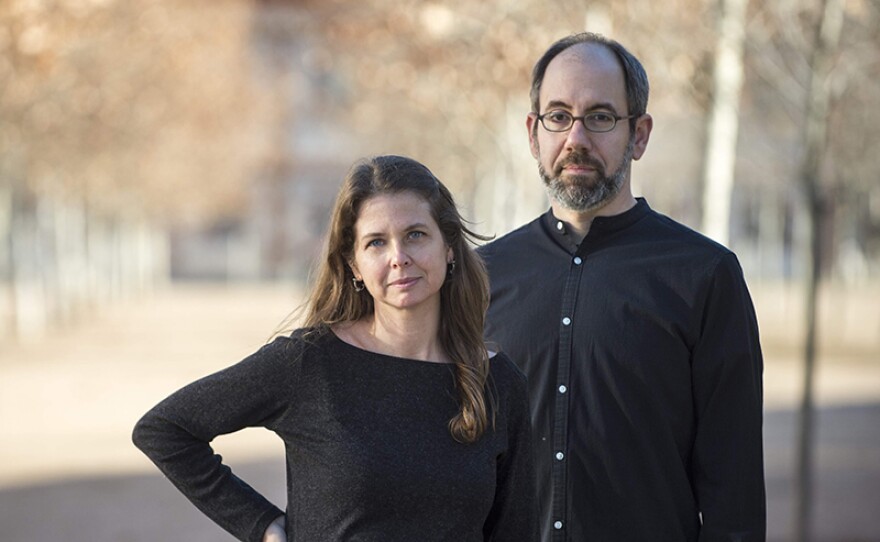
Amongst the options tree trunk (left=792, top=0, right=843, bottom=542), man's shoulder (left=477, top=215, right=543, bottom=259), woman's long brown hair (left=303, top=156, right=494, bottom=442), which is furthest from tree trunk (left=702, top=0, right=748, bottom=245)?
woman's long brown hair (left=303, top=156, right=494, bottom=442)

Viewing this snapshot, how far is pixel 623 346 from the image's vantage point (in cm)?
331

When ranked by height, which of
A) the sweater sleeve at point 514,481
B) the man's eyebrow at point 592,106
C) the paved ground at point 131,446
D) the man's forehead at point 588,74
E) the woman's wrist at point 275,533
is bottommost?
the paved ground at point 131,446

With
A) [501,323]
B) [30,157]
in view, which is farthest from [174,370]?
[501,323]

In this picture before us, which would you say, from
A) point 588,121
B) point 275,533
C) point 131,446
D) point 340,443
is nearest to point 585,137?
point 588,121

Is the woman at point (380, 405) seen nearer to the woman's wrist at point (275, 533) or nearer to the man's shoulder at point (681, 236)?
the woman's wrist at point (275, 533)

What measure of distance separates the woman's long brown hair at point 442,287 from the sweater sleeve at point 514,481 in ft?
0.29

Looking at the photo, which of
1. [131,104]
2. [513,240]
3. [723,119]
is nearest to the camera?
[513,240]

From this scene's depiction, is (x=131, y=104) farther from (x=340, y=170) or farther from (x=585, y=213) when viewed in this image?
(x=340, y=170)

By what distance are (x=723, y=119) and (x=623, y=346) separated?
649cm

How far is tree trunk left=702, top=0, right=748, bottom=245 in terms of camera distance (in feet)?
29.1

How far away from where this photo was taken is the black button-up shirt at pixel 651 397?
126 inches

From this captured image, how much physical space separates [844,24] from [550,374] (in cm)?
713

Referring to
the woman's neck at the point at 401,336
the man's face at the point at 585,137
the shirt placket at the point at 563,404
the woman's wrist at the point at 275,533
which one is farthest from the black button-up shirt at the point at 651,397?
the woman's wrist at the point at 275,533

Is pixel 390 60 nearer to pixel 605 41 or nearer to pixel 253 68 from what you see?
pixel 605 41
